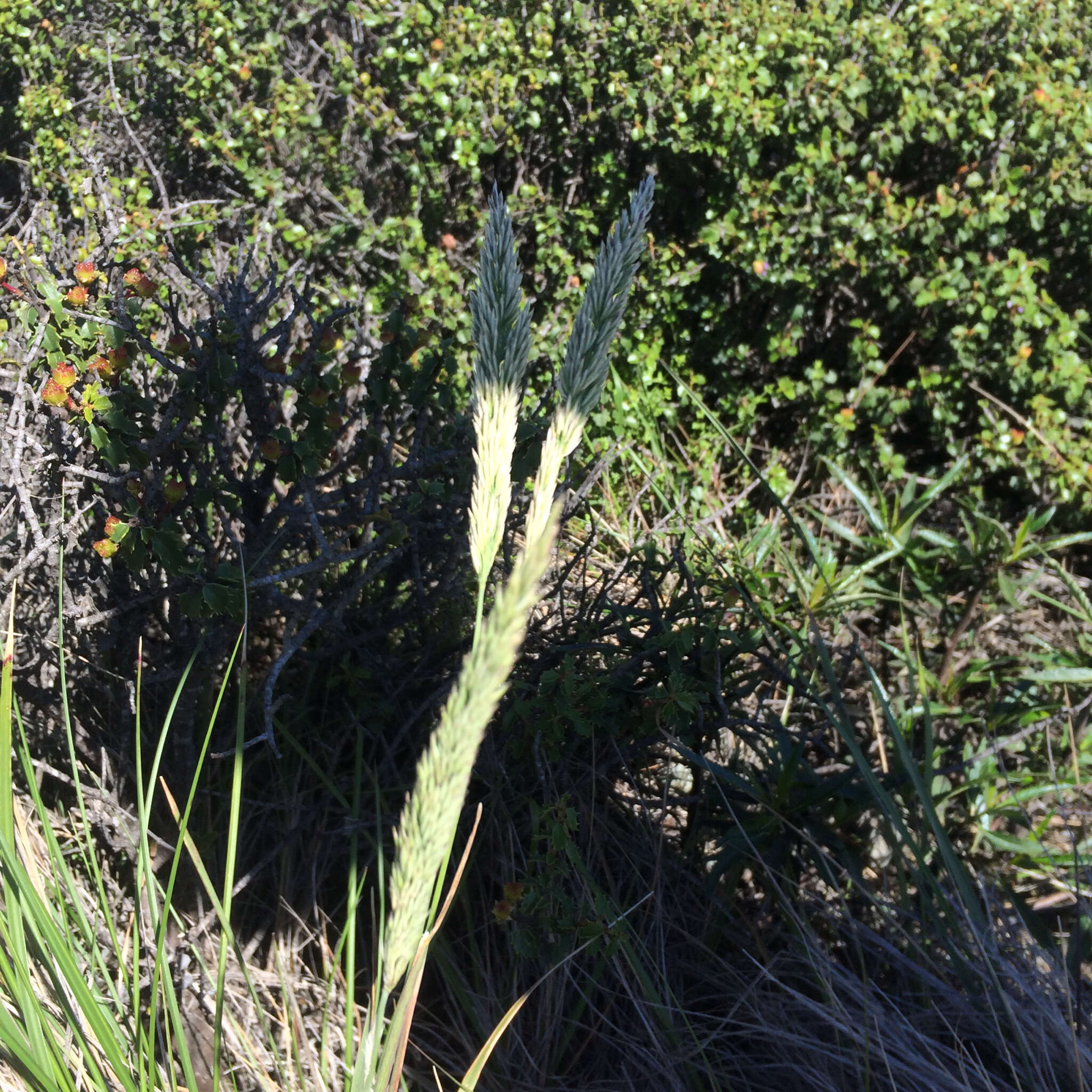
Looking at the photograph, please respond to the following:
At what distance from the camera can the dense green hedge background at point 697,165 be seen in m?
3.26

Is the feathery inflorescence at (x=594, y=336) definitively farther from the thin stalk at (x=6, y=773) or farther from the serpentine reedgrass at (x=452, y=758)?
the thin stalk at (x=6, y=773)

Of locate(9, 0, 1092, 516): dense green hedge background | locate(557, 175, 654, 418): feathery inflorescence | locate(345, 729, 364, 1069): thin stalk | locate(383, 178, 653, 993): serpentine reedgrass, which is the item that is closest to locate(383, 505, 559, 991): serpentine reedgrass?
locate(383, 178, 653, 993): serpentine reedgrass

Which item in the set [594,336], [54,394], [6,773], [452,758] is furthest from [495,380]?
[54,394]

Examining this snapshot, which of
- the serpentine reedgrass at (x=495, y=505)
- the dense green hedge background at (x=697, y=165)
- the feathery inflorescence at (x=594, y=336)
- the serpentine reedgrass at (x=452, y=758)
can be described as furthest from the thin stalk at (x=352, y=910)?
the dense green hedge background at (x=697, y=165)

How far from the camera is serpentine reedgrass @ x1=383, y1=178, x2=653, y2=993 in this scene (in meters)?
0.78

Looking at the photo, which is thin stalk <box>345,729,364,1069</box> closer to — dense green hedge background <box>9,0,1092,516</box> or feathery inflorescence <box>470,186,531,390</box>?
feathery inflorescence <box>470,186,531,390</box>

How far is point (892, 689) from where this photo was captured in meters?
3.14

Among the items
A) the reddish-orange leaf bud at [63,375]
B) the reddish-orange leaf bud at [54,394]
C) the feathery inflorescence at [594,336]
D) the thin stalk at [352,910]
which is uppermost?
the feathery inflorescence at [594,336]

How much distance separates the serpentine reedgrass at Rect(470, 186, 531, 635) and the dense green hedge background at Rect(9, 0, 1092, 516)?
219 cm

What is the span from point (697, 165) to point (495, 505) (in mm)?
2950

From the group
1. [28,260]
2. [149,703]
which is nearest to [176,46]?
[28,260]

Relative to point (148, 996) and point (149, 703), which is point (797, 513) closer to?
point (149, 703)

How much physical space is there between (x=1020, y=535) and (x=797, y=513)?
2.70 feet

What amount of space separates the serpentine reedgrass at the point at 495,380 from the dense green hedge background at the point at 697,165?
2.19 metres
